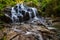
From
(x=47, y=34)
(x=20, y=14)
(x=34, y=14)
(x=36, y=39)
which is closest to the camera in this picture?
(x=36, y=39)

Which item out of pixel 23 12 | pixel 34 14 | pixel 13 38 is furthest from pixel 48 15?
pixel 13 38

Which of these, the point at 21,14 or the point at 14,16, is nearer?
the point at 14,16

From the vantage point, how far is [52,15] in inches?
1062

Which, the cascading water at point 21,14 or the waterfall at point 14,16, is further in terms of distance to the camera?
the cascading water at point 21,14

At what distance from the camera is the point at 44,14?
29.0 metres

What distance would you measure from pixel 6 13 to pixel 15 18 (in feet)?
4.74

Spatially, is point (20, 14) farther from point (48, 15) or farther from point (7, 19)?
point (48, 15)

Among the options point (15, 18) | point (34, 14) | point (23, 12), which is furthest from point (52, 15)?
point (15, 18)

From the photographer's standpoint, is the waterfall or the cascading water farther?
the cascading water

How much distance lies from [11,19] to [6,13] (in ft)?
4.92

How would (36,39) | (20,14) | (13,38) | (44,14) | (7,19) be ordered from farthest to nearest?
(44,14) < (20,14) < (7,19) < (36,39) < (13,38)

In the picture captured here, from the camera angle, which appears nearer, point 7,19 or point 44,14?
point 7,19

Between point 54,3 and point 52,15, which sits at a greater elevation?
point 54,3

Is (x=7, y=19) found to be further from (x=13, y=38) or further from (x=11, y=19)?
(x=13, y=38)
